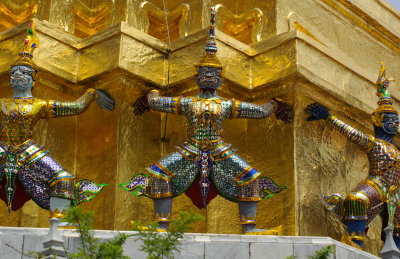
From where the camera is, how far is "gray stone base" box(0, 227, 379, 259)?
31.7ft

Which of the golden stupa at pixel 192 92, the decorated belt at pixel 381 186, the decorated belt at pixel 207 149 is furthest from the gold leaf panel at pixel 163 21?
the decorated belt at pixel 381 186

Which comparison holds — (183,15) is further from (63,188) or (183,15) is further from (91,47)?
(63,188)

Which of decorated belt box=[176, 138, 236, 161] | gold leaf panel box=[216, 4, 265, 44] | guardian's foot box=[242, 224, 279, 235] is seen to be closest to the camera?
guardian's foot box=[242, 224, 279, 235]

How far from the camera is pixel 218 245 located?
995 cm

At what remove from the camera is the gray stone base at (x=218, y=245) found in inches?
380

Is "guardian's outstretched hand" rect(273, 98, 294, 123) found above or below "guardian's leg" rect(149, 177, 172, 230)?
above

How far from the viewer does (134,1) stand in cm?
1407

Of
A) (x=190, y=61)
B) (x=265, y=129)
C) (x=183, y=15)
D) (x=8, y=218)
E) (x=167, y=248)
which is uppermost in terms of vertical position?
(x=183, y=15)

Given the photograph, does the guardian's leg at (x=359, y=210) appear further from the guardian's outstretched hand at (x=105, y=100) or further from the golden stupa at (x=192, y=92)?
the guardian's outstretched hand at (x=105, y=100)

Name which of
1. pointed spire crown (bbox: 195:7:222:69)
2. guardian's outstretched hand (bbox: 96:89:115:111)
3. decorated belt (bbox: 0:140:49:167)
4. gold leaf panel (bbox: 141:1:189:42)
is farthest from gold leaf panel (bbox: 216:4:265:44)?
decorated belt (bbox: 0:140:49:167)

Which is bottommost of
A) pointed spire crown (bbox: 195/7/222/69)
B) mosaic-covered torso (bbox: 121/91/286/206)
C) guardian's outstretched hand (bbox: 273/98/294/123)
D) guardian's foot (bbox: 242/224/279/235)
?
guardian's foot (bbox: 242/224/279/235)

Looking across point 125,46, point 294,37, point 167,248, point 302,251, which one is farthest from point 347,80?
point 167,248

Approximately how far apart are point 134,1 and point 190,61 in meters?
1.49

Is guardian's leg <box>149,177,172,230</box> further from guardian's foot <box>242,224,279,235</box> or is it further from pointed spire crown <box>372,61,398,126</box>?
pointed spire crown <box>372,61,398,126</box>
